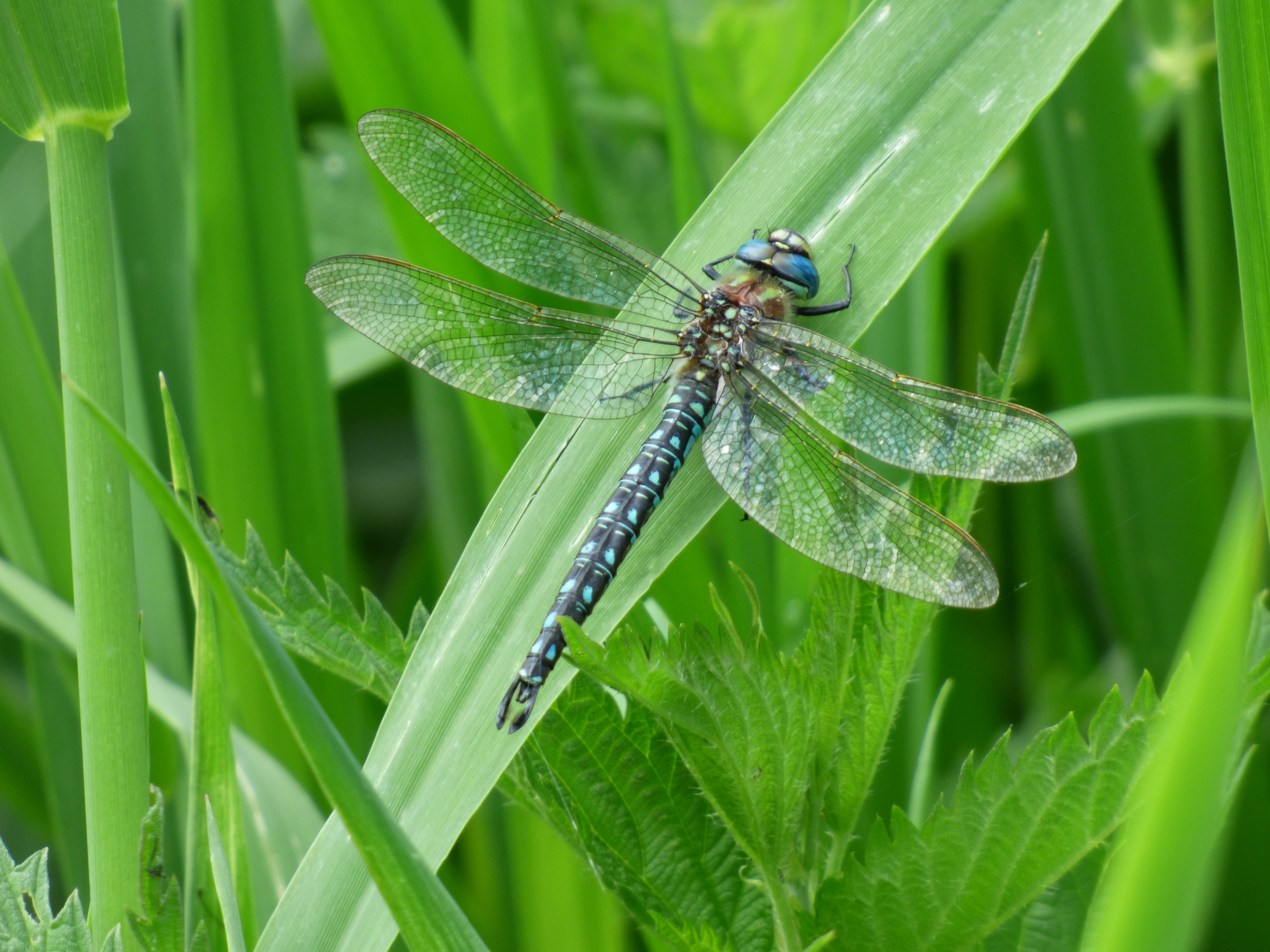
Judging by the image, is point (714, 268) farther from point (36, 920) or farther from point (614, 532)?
point (36, 920)

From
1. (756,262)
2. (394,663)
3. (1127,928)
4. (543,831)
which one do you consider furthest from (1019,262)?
(1127,928)

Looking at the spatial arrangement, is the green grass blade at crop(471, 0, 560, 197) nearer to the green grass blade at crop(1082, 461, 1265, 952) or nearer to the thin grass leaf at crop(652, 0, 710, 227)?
the thin grass leaf at crop(652, 0, 710, 227)

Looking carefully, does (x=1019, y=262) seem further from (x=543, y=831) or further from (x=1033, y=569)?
(x=543, y=831)

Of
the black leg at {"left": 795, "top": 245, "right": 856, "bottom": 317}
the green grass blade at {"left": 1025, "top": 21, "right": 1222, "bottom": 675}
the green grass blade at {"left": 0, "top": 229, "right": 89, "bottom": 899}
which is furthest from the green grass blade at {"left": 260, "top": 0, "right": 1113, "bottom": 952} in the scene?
the green grass blade at {"left": 0, "top": 229, "right": 89, "bottom": 899}

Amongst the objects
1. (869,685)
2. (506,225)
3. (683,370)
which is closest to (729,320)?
(683,370)

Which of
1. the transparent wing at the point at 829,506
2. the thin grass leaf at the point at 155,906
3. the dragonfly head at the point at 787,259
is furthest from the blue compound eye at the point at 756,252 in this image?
the thin grass leaf at the point at 155,906

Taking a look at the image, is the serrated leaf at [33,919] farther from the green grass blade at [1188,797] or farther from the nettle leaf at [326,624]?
the green grass blade at [1188,797]

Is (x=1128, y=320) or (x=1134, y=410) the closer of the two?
(x=1134, y=410)
